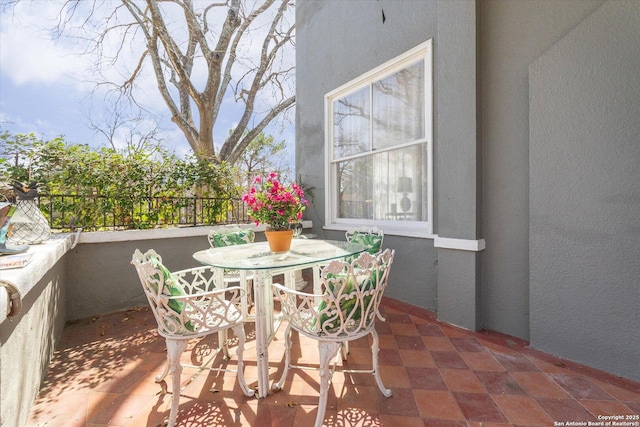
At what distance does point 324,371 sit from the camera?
147cm

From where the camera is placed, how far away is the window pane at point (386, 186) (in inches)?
127

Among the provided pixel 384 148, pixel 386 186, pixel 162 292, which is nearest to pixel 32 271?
pixel 162 292

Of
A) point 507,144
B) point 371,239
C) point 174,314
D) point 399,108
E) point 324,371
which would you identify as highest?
point 399,108

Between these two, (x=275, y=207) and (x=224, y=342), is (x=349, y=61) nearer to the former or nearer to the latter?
(x=275, y=207)

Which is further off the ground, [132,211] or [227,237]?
[132,211]

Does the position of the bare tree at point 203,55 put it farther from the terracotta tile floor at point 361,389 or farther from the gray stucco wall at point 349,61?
the terracotta tile floor at point 361,389

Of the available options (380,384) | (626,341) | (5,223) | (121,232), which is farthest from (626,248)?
(121,232)

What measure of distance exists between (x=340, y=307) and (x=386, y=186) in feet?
7.80

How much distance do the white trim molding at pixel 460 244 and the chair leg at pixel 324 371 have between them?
1660mm

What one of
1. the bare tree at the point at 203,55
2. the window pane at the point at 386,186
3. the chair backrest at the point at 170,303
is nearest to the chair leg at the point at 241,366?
the chair backrest at the point at 170,303

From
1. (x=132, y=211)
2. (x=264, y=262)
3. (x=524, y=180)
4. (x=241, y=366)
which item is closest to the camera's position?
(x=241, y=366)

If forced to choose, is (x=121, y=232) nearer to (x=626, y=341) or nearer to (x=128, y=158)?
(x=128, y=158)

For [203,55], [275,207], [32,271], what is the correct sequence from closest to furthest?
[32,271] → [275,207] → [203,55]

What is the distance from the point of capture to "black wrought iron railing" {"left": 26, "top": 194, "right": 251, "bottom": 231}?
9.21 ft
